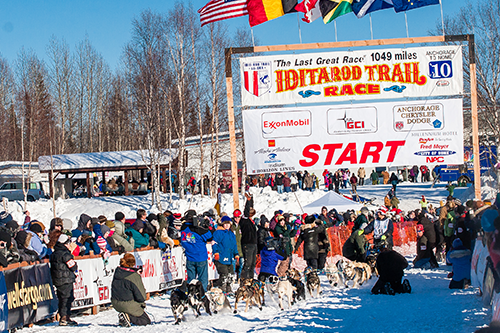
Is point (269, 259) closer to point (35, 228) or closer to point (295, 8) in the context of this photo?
point (35, 228)

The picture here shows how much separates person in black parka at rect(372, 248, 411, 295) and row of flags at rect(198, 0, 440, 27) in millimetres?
7503

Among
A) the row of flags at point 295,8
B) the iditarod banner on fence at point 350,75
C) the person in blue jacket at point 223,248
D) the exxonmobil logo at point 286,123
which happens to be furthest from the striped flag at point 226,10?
the person in blue jacket at point 223,248

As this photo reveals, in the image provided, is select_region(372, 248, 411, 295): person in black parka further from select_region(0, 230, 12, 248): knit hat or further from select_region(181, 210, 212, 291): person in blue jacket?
select_region(0, 230, 12, 248): knit hat

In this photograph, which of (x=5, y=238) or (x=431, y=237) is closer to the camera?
(x=5, y=238)

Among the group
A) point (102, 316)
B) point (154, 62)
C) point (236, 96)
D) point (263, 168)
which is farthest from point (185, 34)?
point (102, 316)

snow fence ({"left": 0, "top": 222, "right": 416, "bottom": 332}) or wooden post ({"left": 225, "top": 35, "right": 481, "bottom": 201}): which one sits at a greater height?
wooden post ({"left": 225, "top": 35, "right": 481, "bottom": 201})

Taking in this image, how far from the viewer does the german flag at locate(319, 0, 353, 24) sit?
536 inches

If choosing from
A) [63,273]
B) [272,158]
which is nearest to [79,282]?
[63,273]

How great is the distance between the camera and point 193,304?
783 centimetres

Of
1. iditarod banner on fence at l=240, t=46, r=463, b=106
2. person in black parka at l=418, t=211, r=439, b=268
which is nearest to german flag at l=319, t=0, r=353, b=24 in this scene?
iditarod banner on fence at l=240, t=46, r=463, b=106

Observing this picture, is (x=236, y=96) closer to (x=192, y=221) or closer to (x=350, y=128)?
(x=350, y=128)

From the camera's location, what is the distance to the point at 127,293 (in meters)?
7.47

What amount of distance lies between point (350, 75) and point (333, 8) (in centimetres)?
189

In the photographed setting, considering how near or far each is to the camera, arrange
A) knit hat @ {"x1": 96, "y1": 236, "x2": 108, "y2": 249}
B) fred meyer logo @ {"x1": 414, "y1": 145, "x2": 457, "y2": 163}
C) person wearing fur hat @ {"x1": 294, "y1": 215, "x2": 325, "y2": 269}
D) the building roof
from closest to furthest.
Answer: knit hat @ {"x1": 96, "y1": 236, "x2": 108, "y2": 249}
person wearing fur hat @ {"x1": 294, "y1": 215, "x2": 325, "y2": 269}
fred meyer logo @ {"x1": 414, "y1": 145, "x2": 457, "y2": 163}
the building roof
